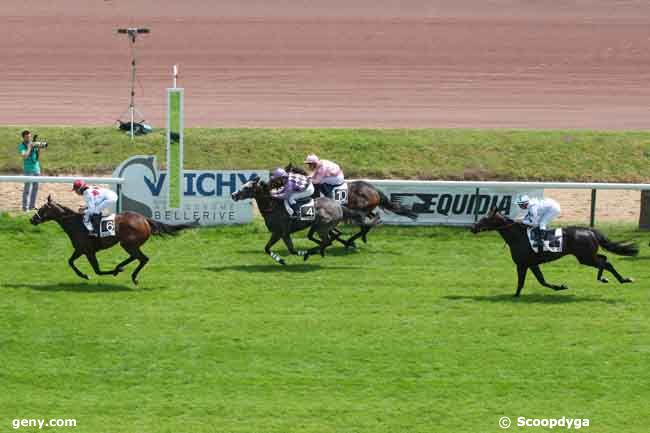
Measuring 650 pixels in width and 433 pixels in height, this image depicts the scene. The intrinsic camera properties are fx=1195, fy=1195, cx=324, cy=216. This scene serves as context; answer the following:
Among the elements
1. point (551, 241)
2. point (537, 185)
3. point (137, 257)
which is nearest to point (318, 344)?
point (137, 257)

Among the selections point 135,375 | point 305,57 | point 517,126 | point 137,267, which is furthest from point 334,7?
point 135,375

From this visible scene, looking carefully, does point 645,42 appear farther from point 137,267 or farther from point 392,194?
point 137,267

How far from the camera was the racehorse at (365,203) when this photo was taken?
20.0 metres

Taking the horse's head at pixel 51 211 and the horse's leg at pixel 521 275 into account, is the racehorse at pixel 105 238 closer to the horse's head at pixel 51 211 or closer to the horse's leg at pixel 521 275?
the horse's head at pixel 51 211

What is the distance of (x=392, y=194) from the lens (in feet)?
69.4

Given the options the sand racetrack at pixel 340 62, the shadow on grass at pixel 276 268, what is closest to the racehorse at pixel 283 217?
the shadow on grass at pixel 276 268

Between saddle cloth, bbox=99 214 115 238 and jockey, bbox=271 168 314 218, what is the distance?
306 cm

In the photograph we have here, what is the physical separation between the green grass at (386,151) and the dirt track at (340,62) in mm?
1871

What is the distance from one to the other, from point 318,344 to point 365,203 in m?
6.61

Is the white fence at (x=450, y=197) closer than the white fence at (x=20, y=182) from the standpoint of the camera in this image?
No

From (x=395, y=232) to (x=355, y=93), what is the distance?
13.1 meters

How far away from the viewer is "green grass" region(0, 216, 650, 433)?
457 inches

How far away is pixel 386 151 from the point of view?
2709cm

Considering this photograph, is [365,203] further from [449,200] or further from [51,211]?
[51,211]
